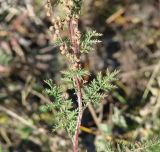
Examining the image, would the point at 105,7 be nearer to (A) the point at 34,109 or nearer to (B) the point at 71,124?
(A) the point at 34,109

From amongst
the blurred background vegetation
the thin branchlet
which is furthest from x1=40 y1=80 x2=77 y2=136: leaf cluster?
the blurred background vegetation

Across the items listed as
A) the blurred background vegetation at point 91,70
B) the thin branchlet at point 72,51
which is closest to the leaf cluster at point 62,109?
the thin branchlet at point 72,51

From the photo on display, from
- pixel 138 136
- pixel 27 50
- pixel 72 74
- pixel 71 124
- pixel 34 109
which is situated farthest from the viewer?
pixel 27 50

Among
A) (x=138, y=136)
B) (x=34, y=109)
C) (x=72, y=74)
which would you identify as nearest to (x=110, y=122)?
Result: (x=138, y=136)

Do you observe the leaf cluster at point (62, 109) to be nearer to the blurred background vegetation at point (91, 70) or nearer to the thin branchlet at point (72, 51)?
the thin branchlet at point (72, 51)

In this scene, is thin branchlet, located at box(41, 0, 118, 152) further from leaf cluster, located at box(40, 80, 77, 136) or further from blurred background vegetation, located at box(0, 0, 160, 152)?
blurred background vegetation, located at box(0, 0, 160, 152)

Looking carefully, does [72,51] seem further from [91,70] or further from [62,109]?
[91,70]

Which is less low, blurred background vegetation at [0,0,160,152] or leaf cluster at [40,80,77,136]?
blurred background vegetation at [0,0,160,152]

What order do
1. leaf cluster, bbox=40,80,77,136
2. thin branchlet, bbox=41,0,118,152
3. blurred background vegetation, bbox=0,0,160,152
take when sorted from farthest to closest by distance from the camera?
blurred background vegetation, bbox=0,0,160,152 → leaf cluster, bbox=40,80,77,136 → thin branchlet, bbox=41,0,118,152
